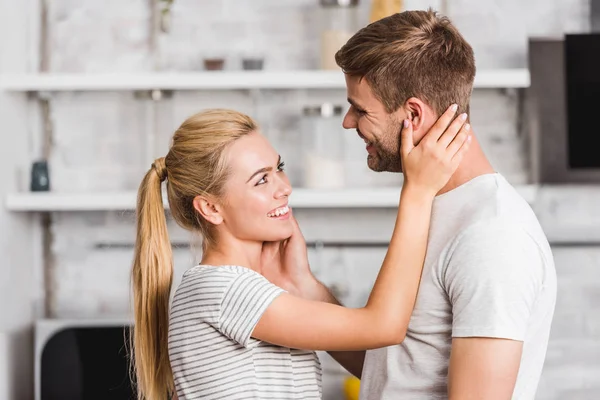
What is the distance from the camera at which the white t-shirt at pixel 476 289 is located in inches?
51.1

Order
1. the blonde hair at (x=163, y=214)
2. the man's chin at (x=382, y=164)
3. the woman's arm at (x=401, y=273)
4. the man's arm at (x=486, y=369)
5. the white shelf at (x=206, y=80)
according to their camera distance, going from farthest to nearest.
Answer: the white shelf at (x=206, y=80) < the blonde hair at (x=163, y=214) < the man's chin at (x=382, y=164) < the woman's arm at (x=401, y=273) < the man's arm at (x=486, y=369)

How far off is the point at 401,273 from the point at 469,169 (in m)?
0.22

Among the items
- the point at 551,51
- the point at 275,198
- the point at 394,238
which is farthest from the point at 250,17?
the point at 394,238

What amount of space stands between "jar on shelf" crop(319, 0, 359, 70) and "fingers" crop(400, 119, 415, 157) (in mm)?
1366

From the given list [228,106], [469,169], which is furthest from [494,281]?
[228,106]

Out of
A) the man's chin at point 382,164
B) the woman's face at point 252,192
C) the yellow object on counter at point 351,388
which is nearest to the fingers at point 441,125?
the man's chin at point 382,164

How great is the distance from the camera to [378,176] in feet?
9.96

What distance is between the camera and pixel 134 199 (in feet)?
9.29

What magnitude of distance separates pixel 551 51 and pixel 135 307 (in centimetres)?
181

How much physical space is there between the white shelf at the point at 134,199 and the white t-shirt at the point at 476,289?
1270 millimetres

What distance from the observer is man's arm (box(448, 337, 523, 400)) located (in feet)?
4.18

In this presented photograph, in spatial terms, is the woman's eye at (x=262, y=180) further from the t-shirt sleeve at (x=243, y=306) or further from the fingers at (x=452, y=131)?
the fingers at (x=452, y=131)

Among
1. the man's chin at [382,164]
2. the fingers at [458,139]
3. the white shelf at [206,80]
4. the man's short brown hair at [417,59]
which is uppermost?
the white shelf at [206,80]

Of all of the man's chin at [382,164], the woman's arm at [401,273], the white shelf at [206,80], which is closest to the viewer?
the woman's arm at [401,273]
